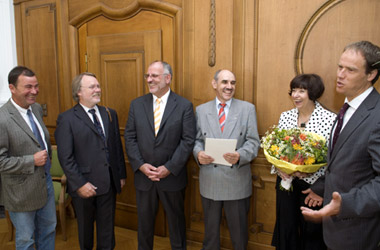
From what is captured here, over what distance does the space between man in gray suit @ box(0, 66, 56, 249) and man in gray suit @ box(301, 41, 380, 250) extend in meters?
2.09

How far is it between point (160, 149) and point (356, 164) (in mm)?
1718

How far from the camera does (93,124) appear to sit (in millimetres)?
2768

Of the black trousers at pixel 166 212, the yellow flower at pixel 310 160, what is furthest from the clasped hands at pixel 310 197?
the black trousers at pixel 166 212

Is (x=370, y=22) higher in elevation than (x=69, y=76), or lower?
higher

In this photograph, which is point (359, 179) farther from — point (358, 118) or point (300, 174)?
point (300, 174)

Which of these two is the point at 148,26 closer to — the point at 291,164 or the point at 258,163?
the point at 258,163

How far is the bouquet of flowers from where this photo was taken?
2113mm

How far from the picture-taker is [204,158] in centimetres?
273

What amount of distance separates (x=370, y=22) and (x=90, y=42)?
3.16 meters

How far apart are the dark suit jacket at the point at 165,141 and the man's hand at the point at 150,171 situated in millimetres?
55

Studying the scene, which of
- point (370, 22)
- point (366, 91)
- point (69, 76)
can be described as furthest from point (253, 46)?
point (69, 76)

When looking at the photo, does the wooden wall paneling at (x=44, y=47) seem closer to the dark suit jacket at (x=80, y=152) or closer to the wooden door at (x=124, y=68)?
the wooden door at (x=124, y=68)

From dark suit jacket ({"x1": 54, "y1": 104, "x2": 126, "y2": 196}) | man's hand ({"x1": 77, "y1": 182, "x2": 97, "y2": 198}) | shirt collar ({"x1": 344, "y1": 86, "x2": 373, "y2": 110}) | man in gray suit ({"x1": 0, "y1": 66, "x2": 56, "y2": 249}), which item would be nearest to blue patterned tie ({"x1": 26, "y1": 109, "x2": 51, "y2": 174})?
man in gray suit ({"x1": 0, "y1": 66, "x2": 56, "y2": 249})

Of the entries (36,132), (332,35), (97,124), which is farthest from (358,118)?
(36,132)
